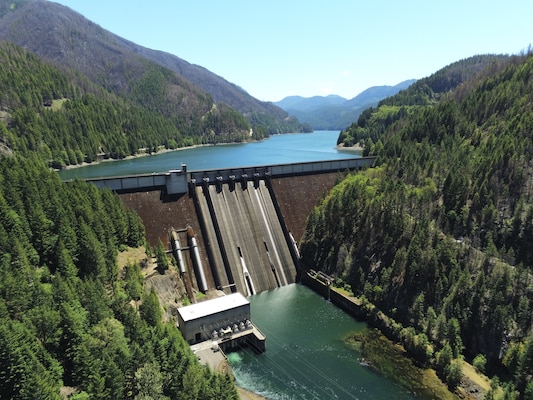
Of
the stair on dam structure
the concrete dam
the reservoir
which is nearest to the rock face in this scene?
the concrete dam

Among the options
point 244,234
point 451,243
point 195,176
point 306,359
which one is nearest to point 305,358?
point 306,359

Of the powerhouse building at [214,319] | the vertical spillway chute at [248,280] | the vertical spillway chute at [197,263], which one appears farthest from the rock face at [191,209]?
the powerhouse building at [214,319]

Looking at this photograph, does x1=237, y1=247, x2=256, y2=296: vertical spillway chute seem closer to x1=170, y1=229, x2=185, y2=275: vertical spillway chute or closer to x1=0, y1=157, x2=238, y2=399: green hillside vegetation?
x1=170, y1=229, x2=185, y2=275: vertical spillway chute

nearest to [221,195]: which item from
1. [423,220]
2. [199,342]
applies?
[199,342]

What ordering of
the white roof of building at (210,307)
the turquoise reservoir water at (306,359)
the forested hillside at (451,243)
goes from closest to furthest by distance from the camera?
the turquoise reservoir water at (306,359)
the forested hillside at (451,243)
the white roof of building at (210,307)

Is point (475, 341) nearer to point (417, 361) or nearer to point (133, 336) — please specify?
point (417, 361)

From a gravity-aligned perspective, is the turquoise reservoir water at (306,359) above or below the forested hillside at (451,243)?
below

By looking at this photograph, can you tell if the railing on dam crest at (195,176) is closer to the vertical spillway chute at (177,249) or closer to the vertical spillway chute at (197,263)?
the vertical spillway chute at (177,249)

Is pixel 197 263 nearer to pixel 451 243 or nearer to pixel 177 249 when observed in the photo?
pixel 177 249
